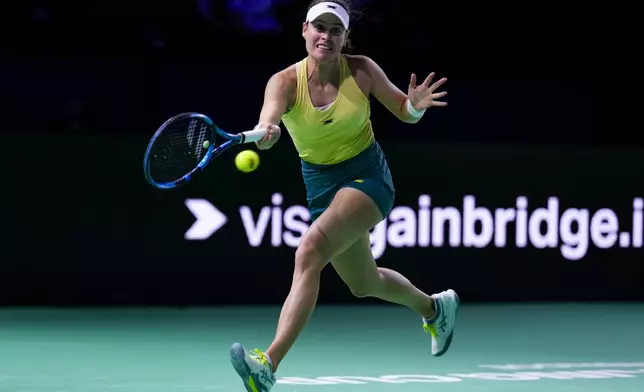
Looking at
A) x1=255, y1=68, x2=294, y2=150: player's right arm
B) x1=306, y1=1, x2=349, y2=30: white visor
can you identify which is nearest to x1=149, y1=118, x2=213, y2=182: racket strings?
x1=255, y1=68, x2=294, y2=150: player's right arm

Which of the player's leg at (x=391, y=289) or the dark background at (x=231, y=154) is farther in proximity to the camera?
the dark background at (x=231, y=154)

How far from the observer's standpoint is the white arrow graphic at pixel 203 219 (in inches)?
400

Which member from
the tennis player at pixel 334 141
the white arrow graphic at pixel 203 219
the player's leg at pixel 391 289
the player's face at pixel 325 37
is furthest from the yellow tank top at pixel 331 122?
the white arrow graphic at pixel 203 219

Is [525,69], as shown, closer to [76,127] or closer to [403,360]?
[76,127]

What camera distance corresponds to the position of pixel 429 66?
12.2m

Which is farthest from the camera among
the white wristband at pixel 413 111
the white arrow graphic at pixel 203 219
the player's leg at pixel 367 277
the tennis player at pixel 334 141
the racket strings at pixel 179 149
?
the white arrow graphic at pixel 203 219

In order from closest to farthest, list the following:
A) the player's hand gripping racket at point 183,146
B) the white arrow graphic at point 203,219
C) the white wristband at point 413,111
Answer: the player's hand gripping racket at point 183,146 < the white wristband at point 413,111 < the white arrow graphic at point 203,219

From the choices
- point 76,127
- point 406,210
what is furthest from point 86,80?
point 406,210

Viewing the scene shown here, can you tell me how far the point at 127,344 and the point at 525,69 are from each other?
5.91m

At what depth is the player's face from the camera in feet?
19.7

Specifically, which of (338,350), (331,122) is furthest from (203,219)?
(331,122)

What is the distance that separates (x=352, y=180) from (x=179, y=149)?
34.2 inches

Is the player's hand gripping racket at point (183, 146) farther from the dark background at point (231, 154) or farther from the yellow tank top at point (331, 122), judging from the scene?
the dark background at point (231, 154)

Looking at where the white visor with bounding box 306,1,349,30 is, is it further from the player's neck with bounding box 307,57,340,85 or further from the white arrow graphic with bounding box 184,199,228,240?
the white arrow graphic with bounding box 184,199,228,240
